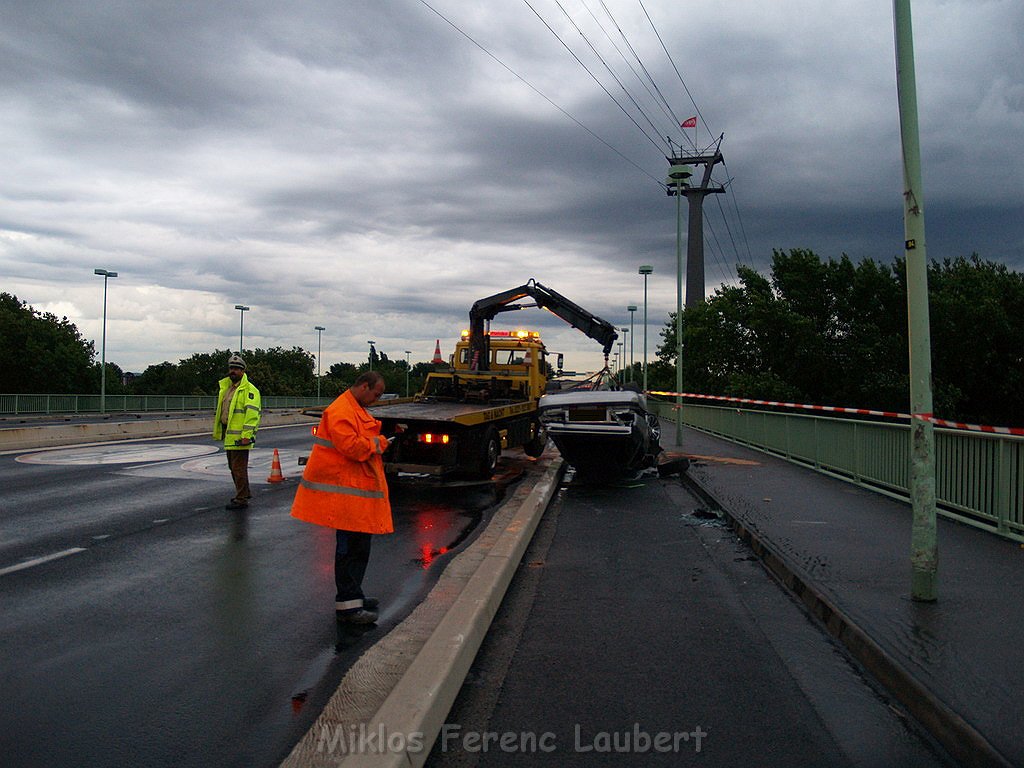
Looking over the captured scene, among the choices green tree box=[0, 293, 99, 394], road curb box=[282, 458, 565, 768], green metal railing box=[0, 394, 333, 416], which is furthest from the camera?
green tree box=[0, 293, 99, 394]

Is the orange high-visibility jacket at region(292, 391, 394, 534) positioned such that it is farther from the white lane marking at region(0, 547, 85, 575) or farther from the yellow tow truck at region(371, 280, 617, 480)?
the yellow tow truck at region(371, 280, 617, 480)

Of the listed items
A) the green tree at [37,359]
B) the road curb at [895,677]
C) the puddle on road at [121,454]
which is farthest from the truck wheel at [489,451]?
the green tree at [37,359]

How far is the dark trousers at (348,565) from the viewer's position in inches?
216

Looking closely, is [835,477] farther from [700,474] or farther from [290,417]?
[290,417]

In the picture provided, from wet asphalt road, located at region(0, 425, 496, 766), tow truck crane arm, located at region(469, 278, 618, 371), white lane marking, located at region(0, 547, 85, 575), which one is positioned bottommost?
wet asphalt road, located at region(0, 425, 496, 766)

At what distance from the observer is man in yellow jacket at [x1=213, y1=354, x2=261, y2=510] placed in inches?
396

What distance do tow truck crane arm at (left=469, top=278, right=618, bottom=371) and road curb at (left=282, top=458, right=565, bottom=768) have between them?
1085cm

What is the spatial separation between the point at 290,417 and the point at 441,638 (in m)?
36.4

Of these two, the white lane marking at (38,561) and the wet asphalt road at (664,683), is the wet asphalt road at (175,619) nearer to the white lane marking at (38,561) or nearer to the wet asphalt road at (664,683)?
the white lane marking at (38,561)

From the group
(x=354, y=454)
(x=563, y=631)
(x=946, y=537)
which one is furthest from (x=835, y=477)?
(x=354, y=454)

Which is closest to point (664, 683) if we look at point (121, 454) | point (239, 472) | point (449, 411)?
point (239, 472)

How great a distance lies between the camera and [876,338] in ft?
124

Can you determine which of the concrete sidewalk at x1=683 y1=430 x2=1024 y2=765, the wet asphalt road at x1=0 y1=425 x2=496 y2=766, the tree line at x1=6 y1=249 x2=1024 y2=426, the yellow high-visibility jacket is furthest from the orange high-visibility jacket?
the tree line at x1=6 y1=249 x2=1024 y2=426

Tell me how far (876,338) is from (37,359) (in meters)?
→ 56.3
